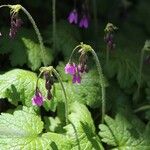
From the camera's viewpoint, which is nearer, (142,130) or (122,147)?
(122,147)

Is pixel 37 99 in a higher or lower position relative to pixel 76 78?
lower

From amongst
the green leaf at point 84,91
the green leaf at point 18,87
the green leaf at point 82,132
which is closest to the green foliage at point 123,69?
the green leaf at point 84,91

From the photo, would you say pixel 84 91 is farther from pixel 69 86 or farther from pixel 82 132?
pixel 82 132

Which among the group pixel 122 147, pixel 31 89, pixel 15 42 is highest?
pixel 15 42

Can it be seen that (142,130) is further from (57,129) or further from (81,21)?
(81,21)

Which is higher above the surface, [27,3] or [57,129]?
[27,3]

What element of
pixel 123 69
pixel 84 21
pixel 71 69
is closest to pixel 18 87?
pixel 71 69

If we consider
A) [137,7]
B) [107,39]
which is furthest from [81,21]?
[137,7]

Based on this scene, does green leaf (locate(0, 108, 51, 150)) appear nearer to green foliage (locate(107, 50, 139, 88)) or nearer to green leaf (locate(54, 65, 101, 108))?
green leaf (locate(54, 65, 101, 108))

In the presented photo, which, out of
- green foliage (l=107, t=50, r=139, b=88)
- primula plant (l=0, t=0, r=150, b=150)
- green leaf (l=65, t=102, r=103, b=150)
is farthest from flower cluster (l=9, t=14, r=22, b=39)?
green foliage (l=107, t=50, r=139, b=88)
